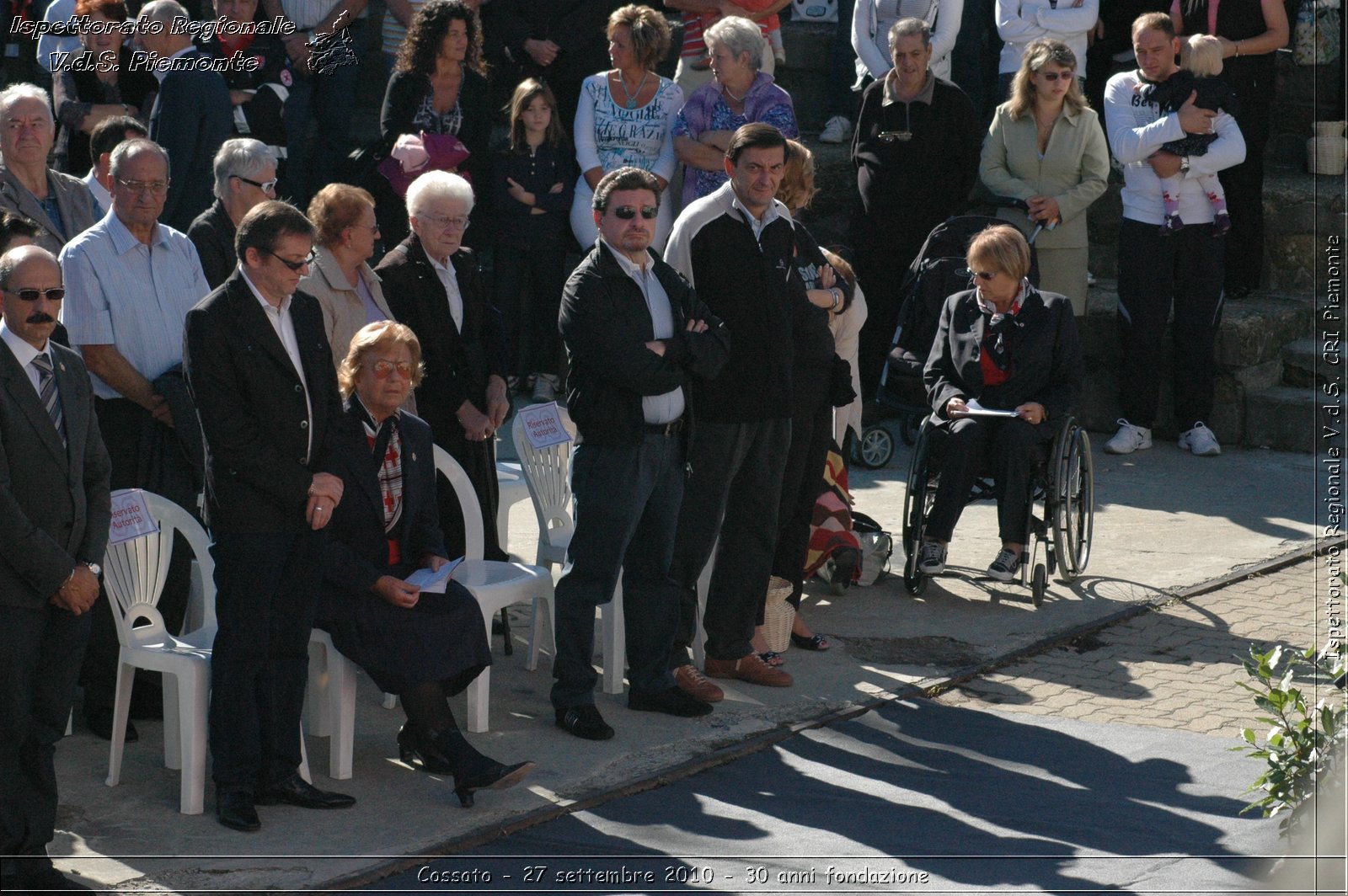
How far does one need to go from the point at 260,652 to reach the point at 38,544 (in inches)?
30.4

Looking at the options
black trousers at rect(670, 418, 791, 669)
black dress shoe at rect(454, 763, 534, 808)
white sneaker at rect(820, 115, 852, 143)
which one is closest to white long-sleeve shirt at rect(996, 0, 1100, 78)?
white sneaker at rect(820, 115, 852, 143)

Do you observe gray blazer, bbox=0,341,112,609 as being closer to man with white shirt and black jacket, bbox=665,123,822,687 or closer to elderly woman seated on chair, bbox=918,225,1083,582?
man with white shirt and black jacket, bbox=665,123,822,687

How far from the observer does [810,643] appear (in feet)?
23.0

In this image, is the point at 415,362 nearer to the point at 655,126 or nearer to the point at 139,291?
the point at 139,291

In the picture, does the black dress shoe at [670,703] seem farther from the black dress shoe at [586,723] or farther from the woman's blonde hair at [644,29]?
the woman's blonde hair at [644,29]

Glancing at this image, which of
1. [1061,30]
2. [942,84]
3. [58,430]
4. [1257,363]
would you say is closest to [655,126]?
[942,84]

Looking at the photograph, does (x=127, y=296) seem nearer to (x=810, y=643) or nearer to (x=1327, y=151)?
(x=810, y=643)

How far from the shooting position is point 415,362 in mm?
5566

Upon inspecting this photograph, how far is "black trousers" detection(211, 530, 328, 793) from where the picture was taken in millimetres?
5043

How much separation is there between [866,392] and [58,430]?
659cm

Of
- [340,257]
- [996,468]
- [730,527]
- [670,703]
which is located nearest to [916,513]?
[996,468]

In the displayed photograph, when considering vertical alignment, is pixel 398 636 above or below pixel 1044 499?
below

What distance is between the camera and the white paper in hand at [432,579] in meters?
5.39

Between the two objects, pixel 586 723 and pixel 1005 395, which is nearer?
pixel 586 723
